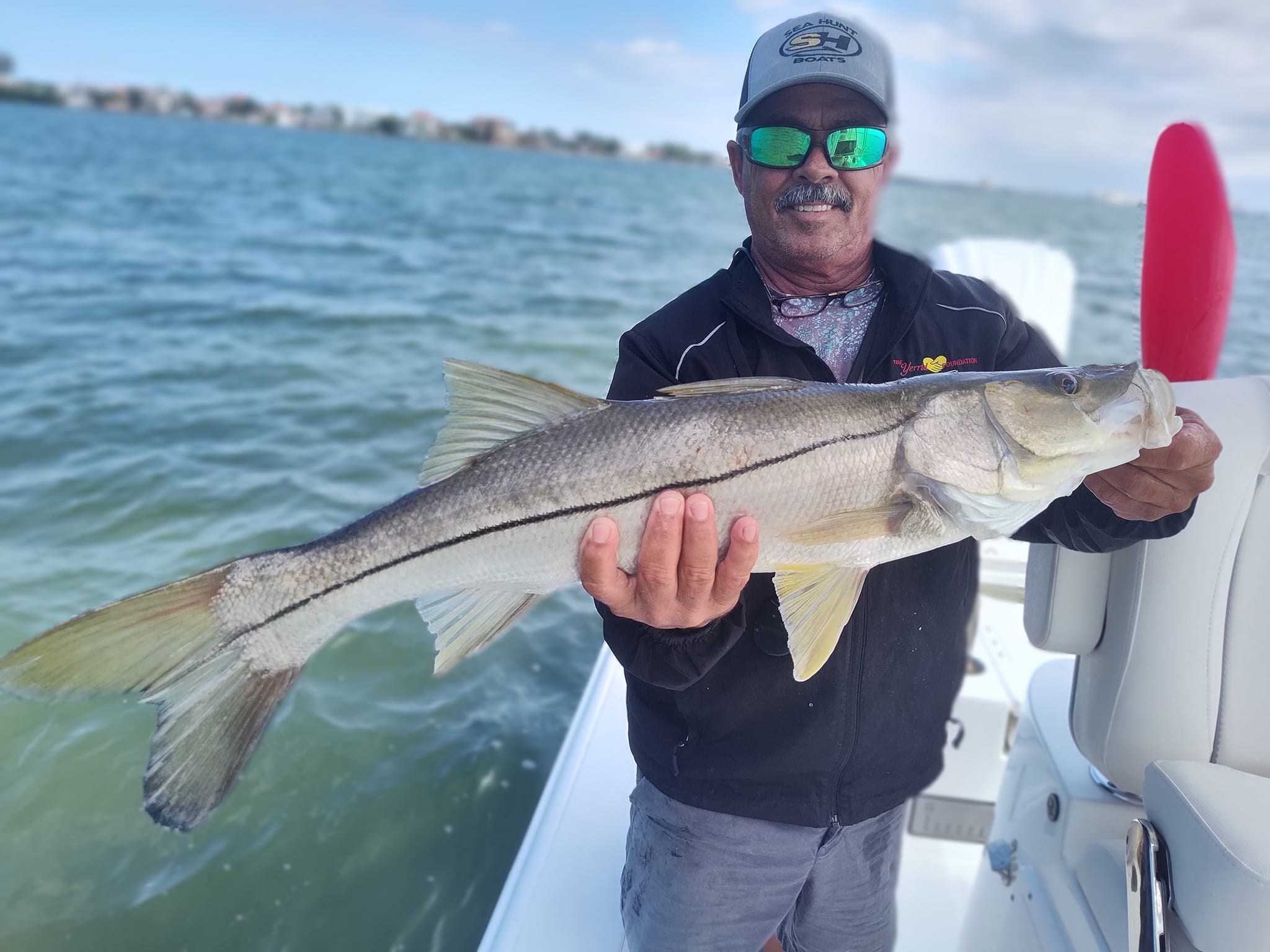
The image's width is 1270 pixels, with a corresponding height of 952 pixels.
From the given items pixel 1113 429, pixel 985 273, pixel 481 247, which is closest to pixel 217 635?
pixel 1113 429

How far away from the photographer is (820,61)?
2195 millimetres

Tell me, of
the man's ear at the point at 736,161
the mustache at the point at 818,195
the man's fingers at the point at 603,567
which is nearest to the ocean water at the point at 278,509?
the man's ear at the point at 736,161

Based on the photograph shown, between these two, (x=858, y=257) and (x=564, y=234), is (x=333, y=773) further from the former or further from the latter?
(x=564, y=234)

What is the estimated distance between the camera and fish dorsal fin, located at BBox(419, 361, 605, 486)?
199 centimetres

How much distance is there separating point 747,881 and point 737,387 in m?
1.27

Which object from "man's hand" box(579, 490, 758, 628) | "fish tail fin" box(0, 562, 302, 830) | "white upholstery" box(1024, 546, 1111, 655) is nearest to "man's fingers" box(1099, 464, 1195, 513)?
"white upholstery" box(1024, 546, 1111, 655)

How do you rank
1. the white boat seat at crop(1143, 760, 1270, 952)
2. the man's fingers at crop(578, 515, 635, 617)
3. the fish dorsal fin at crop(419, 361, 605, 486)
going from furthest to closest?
the fish dorsal fin at crop(419, 361, 605, 486), the man's fingers at crop(578, 515, 635, 617), the white boat seat at crop(1143, 760, 1270, 952)

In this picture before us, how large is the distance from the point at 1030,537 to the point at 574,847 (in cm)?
176

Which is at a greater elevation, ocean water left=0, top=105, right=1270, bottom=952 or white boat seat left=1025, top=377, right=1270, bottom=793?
white boat seat left=1025, top=377, right=1270, bottom=793

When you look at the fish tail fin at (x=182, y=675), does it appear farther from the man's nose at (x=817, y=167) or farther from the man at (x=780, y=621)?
the man's nose at (x=817, y=167)

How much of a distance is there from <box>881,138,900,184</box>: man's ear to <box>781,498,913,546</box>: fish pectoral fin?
1.03 meters

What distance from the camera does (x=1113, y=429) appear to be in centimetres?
176

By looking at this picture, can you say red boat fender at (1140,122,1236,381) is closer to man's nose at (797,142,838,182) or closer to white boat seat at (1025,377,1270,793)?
white boat seat at (1025,377,1270,793)

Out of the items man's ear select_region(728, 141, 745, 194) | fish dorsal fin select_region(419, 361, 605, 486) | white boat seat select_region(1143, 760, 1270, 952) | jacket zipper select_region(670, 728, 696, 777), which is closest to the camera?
white boat seat select_region(1143, 760, 1270, 952)
